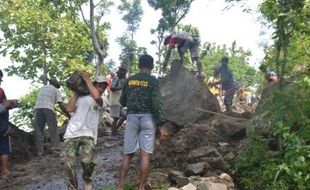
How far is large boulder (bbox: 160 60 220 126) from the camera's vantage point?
10.3 m

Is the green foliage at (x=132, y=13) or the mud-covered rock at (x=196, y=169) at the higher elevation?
the green foliage at (x=132, y=13)

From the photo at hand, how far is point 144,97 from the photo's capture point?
619 centimetres

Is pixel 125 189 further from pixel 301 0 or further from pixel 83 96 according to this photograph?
pixel 301 0

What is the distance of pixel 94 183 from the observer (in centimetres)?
765

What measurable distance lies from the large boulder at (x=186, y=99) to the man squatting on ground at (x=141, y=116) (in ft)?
13.4

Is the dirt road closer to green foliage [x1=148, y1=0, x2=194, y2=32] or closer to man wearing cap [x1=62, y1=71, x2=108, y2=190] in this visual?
man wearing cap [x1=62, y1=71, x2=108, y2=190]

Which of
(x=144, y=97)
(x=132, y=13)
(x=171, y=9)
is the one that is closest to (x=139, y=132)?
(x=144, y=97)

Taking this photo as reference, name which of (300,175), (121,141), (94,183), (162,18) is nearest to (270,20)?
(300,175)

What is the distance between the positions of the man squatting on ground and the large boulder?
4.09m

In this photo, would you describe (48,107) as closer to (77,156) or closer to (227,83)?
(77,156)

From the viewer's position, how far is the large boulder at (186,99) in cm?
1034

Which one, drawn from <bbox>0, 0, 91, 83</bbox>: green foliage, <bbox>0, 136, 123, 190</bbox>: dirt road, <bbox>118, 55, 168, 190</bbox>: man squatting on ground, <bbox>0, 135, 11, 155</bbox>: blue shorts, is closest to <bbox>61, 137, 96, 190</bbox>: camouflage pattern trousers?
<bbox>118, 55, 168, 190</bbox>: man squatting on ground

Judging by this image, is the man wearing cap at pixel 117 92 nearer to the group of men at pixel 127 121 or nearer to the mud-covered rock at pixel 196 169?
the group of men at pixel 127 121

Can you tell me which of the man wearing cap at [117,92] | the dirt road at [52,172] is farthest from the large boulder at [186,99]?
the dirt road at [52,172]
